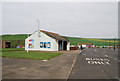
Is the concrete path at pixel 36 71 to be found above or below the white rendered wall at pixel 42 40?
below

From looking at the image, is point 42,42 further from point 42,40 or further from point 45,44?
point 45,44

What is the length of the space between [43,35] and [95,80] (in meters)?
33.2

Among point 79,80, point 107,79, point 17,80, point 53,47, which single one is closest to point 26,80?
point 17,80

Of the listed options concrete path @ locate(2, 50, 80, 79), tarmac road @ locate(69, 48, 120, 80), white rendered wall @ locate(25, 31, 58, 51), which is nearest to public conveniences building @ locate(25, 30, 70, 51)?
white rendered wall @ locate(25, 31, 58, 51)

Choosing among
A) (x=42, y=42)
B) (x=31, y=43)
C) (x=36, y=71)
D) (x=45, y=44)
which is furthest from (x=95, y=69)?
(x=31, y=43)

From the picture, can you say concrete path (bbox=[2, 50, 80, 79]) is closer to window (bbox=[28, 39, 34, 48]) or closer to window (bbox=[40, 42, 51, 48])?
window (bbox=[40, 42, 51, 48])

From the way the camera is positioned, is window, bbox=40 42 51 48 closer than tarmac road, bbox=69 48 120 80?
No

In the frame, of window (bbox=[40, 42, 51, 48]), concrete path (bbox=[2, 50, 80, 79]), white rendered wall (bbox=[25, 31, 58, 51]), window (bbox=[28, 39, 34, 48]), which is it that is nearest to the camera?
concrete path (bbox=[2, 50, 80, 79])

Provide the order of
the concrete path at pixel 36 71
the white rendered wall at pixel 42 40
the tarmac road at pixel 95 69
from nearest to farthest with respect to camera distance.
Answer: the concrete path at pixel 36 71
the tarmac road at pixel 95 69
the white rendered wall at pixel 42 40

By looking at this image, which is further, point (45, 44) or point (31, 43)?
point (31, 43)

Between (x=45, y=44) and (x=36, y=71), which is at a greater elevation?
(x=45, y=44)

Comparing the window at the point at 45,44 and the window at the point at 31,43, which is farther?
the window at the point at 31,43

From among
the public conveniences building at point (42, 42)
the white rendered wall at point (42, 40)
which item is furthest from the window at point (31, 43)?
the white rendered wall at point (42, 40)

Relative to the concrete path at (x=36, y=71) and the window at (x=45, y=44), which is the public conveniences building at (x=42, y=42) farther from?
the concrete path at (x=36, y=71)
